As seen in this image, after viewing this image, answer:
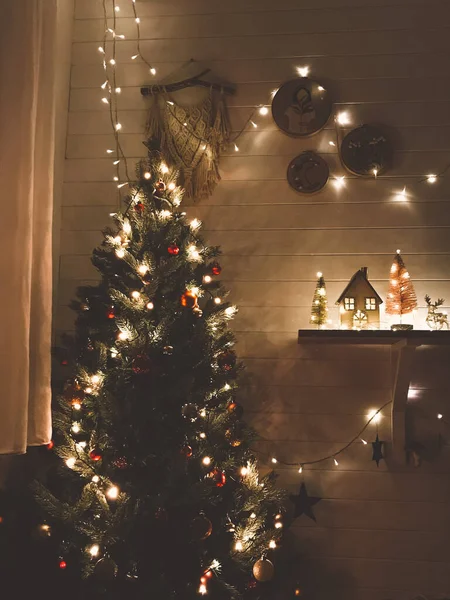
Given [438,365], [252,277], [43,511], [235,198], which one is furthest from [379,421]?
[43,511]

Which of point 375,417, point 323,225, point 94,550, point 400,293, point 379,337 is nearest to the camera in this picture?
point 94,550

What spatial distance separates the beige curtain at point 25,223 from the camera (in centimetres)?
129

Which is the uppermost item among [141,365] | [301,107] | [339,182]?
[301,107]

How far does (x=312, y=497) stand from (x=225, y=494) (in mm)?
582

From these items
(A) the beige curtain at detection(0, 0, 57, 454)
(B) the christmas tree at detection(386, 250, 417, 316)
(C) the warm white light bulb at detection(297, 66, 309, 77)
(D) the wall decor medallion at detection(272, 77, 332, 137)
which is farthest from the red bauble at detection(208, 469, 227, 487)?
(C) the warm white light bulb at detection(297, 66, 309, 77)

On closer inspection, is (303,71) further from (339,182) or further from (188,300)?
(188,300)

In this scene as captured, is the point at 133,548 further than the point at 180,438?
No

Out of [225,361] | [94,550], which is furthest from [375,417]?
[94,550]

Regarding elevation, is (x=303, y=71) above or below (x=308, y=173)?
above

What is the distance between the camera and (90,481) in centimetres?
189

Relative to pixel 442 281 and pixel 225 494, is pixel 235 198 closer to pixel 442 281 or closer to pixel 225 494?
pixel 442 281

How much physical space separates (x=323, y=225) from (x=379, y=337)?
0.60 meters

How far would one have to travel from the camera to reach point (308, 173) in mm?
2586

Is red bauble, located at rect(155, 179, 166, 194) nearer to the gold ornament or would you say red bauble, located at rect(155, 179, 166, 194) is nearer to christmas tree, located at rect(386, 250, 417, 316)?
christmas tree, located at rect(386, 250, 417, 316)
